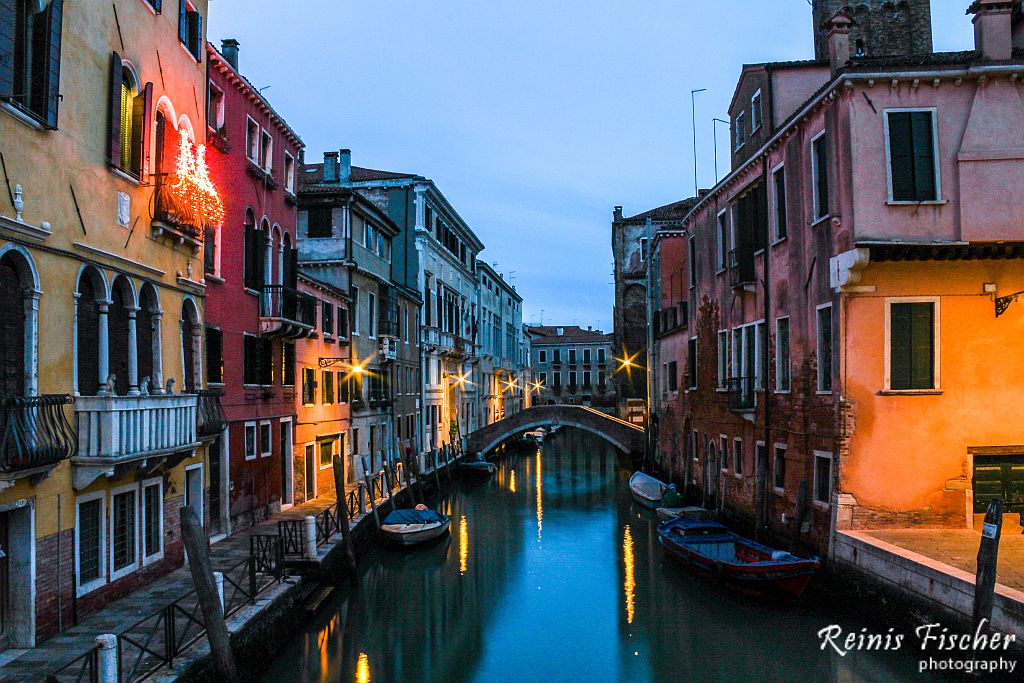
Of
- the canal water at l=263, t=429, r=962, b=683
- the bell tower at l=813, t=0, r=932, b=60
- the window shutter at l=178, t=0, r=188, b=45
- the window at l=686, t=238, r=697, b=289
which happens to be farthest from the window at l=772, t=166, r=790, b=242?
the window shutter at l=178, t=0, r=188, b=45

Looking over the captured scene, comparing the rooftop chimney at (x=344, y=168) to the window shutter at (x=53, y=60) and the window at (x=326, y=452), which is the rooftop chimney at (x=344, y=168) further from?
the window shutter at (x=53, y=60)

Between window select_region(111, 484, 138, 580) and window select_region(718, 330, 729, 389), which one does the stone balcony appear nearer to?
window select_region(111, 484, 138, 580)

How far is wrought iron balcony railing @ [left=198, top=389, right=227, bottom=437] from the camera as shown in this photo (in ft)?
41.8

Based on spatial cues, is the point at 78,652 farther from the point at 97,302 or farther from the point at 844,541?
the point at 844,541

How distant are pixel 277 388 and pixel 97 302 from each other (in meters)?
8.08

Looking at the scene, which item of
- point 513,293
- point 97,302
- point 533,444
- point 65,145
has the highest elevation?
point 513,293

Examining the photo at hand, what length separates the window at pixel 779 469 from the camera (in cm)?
1539

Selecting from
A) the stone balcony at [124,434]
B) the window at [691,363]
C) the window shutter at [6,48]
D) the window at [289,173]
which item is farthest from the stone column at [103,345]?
the window at [691,363]

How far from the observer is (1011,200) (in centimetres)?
1230

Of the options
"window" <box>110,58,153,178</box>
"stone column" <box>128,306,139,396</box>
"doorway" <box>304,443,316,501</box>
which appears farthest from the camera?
"doorway" <box>304,443,316,501</box>

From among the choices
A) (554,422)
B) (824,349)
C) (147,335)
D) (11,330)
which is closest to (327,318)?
(147,335)

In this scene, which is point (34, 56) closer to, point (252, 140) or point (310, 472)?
point (252, 140)

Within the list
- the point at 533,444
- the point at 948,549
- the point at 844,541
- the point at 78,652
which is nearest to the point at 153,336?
the point at 78,652

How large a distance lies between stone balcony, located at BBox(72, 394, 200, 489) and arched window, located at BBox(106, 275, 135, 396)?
573 mm
